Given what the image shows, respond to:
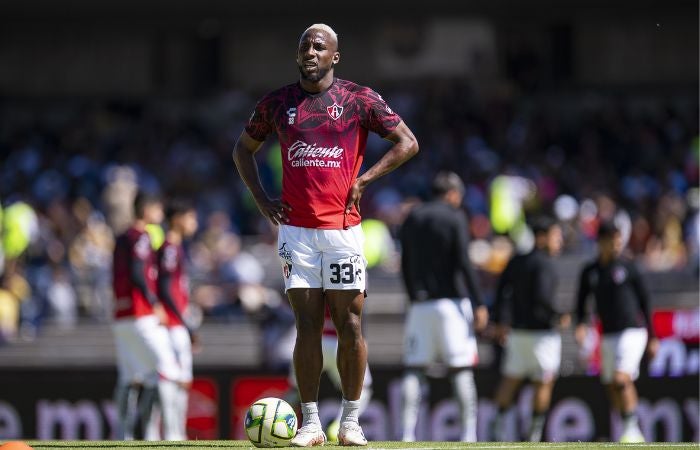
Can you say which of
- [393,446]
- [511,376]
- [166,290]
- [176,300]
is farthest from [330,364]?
[393,446]

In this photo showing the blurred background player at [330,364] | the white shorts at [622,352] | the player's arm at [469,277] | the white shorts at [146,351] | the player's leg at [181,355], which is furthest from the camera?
the white shorts at [622,352]

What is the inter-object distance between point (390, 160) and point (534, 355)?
21.0 feet

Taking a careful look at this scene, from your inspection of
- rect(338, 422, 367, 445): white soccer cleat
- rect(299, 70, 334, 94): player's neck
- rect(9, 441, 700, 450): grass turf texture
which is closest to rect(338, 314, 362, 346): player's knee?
rect(338, 422, 367, 445): white soccer cleat


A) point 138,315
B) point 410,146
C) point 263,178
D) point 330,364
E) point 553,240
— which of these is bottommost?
point 330,364

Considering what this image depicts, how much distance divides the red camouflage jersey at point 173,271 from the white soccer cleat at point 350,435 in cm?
518

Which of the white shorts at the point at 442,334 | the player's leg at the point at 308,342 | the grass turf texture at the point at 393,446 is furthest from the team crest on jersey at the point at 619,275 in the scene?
the player's leg at the point at 308,342

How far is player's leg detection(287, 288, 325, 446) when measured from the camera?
9156mm

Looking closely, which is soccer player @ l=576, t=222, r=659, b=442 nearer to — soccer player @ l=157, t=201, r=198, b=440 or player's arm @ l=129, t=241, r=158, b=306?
soccer player @ l=157, t=201, r=198, b=440

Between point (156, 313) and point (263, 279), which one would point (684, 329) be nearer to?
point (263, 279)

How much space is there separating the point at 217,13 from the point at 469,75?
5.31 metres

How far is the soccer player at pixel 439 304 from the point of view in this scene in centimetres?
1405

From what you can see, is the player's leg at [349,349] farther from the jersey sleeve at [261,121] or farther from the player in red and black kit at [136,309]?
the player in red and black kit at [136,309]

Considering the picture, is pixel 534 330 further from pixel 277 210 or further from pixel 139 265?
pixel 277 210

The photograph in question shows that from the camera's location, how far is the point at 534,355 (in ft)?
49.8
